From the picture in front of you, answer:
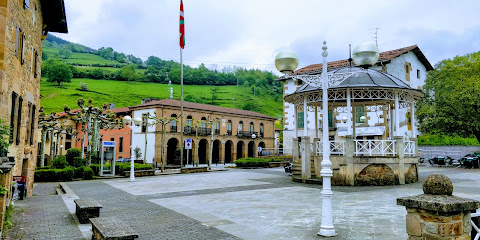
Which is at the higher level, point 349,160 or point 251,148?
point 251,148

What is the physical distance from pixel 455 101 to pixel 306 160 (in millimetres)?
16227

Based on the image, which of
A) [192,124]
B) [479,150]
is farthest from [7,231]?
[192,124]

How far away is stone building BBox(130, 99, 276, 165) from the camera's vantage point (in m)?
42.1

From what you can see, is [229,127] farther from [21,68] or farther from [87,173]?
[21,68]

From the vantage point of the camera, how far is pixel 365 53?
6.26 m

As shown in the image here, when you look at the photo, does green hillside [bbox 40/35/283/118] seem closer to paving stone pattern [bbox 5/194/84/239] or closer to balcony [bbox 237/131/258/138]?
balcony [bbox 237/131/258/138]

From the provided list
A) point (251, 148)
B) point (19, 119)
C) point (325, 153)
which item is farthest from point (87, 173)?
point (251, 148)

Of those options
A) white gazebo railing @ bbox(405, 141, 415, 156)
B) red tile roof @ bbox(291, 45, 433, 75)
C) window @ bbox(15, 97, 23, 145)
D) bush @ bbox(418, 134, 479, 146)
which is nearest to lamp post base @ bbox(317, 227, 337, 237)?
window @ bbox(15, 97, 23, 145)

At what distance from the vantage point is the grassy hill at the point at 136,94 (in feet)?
240

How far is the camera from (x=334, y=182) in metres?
14.6

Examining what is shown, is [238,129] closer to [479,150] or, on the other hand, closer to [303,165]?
[479,150]

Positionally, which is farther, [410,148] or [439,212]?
[410,148]

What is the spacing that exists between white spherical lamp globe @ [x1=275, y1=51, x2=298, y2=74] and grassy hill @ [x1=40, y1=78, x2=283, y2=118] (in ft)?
221

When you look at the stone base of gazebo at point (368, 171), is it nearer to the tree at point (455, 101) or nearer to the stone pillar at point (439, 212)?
the stone pillar at point (439, 212)
